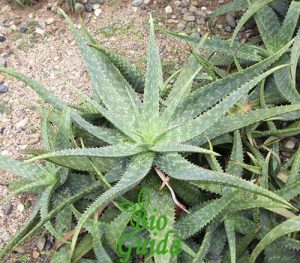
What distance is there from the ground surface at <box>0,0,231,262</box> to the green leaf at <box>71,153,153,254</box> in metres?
0.66

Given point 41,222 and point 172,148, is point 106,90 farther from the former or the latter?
point 41,222

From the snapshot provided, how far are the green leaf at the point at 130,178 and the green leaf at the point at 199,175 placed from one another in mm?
52

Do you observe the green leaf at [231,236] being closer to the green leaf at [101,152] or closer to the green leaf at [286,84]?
the green leaf at [101,152]

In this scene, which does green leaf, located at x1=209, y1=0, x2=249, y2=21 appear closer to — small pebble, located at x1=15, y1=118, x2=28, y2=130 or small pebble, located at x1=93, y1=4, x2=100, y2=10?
small pebble, located at x1=93, y1=4, x2=100, y2=10

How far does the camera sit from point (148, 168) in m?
1.70

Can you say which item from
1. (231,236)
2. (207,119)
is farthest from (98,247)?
(207,119)

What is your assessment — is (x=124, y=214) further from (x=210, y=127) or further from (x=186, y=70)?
(x=186, y=70)

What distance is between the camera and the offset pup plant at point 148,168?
1.68 metres

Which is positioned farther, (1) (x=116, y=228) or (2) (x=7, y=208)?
(2) (x=7, y=208)

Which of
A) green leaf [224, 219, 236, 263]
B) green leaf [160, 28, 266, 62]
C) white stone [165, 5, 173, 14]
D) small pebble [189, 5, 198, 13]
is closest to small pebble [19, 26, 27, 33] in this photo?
white stone [165, 5, 173, 14]

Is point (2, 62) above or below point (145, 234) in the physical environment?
above

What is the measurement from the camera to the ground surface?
2.34m

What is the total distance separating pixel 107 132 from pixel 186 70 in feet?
1.33

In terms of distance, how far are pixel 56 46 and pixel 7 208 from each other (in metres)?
0.86
